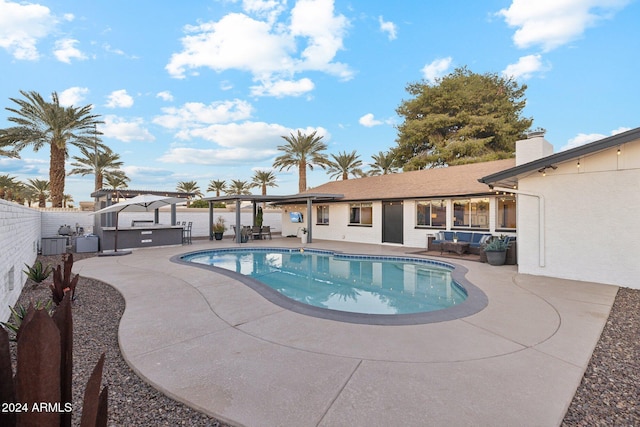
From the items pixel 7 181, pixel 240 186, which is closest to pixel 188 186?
pixel 240 186

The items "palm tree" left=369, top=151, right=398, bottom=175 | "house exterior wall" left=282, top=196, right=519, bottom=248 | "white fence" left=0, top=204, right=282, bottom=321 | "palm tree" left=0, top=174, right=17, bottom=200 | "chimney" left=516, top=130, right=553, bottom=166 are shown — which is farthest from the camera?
"palm tree" left=369, top=151, right=398, bottom=175

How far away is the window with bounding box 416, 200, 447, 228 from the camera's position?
46.9 feet

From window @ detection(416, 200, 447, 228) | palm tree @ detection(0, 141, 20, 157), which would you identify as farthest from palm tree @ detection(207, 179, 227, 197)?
window @ detection(416, 200, 447, 228)

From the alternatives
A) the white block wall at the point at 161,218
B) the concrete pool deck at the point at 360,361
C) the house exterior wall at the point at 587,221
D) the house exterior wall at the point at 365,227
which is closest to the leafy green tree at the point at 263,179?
the white block wall at the point at 161,218

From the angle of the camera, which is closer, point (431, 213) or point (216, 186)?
point (431, 213)

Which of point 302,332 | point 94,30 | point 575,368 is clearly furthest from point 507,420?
point 94,30

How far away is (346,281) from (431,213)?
7384mm

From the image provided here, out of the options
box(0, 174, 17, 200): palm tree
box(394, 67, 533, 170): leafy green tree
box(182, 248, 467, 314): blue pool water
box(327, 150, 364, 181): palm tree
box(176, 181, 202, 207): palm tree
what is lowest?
box(182, 248, 467, 314): blue pool water

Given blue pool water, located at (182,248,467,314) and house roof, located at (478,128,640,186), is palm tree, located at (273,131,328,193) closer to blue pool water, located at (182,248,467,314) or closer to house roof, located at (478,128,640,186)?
blue pool water, located at (182,248,467,314)

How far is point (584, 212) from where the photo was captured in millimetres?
7348

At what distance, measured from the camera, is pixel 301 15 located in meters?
12.5

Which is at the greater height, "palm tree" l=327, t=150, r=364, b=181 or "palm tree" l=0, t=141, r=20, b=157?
"palm tree" l=327, t=150, r=364, b=181

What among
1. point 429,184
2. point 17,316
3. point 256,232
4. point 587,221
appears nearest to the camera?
point 17,316

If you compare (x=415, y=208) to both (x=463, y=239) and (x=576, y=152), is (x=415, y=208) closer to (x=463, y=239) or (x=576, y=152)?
(x=463, y=239)
